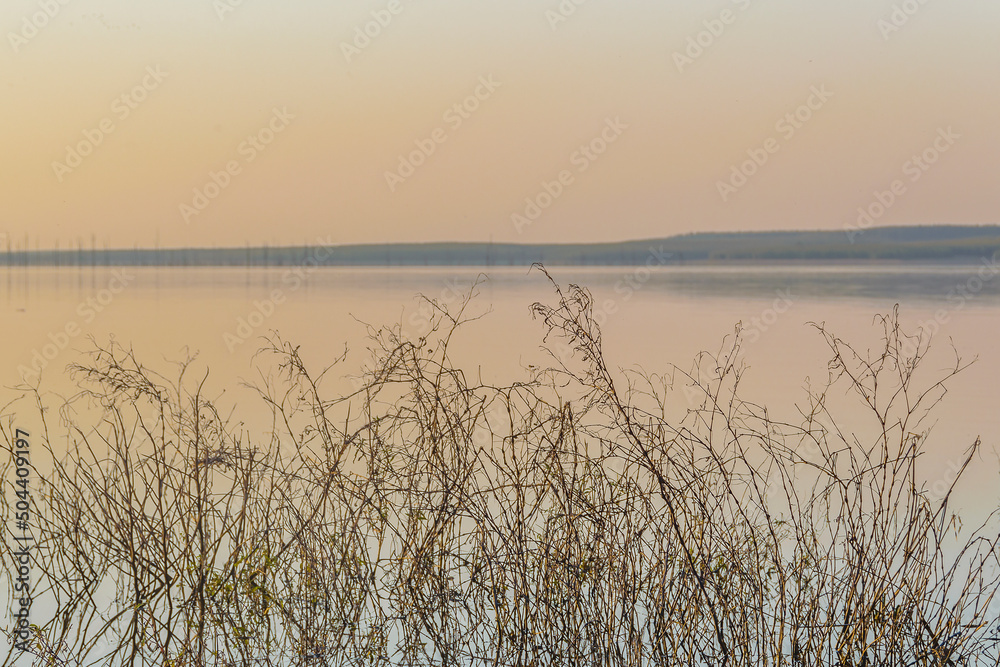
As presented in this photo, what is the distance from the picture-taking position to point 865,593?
171 inches

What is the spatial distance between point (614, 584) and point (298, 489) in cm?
165

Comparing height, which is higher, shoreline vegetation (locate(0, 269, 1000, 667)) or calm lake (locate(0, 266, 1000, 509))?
calm lake (locate(0, 266, 1000, 509))

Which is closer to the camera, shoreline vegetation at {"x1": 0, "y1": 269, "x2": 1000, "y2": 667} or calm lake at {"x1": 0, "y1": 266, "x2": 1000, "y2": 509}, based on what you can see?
shoreline vegetation at {"x1": 0, "y1": 269, "x2": 1000, "y2": 667}

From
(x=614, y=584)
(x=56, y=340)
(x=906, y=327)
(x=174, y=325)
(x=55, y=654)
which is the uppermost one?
(x=906, y=327)

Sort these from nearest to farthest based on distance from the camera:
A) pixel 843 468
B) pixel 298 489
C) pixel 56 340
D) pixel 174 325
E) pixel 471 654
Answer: pixel 471 654, pixel 298 489, pixel 843 468, pixel 56 340, pixel 174 325

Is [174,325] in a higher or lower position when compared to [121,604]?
higher

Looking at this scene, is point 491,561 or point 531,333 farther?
point 531,333

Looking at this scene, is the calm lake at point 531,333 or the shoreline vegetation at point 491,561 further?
the calm lake at point 531,333

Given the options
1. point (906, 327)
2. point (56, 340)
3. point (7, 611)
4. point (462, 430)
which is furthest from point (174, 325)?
point (462, 430)

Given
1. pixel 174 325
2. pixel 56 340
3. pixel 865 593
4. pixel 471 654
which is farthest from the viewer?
pixel 174 325

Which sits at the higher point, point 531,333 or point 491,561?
point 531,333

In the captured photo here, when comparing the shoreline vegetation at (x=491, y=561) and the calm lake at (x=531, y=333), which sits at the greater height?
the calm lake at (x=531, y=333)

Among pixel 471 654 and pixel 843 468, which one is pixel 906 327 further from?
pixel 471 654

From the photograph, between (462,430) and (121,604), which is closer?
(462,430)
